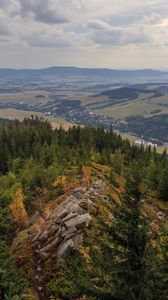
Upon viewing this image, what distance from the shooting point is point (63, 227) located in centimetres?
4219

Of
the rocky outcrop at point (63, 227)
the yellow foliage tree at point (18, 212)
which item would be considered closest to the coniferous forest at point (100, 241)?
the yellow foliage tree at point (18, 212)

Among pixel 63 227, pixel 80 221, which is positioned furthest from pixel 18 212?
pixel 80 221

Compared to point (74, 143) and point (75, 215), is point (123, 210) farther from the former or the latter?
point (74, 143)

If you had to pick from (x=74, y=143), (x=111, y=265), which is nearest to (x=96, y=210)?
(x=111, y=265)

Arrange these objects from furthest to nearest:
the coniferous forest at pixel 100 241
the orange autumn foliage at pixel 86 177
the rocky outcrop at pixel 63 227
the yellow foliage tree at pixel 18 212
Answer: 1. the orange autumn foliage at pixel 86 177
2. the yellow foliage tree at pixel 18 212
3. the rocky outcrop at pixel 63 227
4. the coniferous forest at pixel 100 241

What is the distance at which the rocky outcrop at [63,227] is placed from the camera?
39125 mm

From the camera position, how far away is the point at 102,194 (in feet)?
159

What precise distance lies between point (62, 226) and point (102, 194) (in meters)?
8.07

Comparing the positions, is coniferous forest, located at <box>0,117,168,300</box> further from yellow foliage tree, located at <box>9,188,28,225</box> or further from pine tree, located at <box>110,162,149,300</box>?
yellow foliage tree, located at <box>9,188,28,225</box>

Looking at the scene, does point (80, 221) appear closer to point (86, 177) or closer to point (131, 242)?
point (86, 177)

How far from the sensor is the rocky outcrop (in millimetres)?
39125

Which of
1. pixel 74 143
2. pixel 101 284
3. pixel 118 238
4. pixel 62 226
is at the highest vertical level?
pixel 118 238

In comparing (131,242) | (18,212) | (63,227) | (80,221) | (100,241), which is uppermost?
(131,242)

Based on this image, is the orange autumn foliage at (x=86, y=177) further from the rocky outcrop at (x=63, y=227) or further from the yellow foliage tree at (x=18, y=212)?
the yellow foliage tree at (x=18, y=212)
